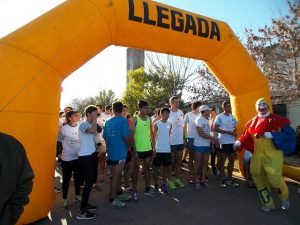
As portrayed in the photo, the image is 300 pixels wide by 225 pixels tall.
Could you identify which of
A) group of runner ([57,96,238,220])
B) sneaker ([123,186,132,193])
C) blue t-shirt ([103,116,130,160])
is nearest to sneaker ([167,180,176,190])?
group of runner ([57,96,238,220])

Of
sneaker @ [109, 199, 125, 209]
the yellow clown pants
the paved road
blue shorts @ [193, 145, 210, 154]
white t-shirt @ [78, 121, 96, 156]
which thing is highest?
white t-shirt @ [78, 121, 96, 156]

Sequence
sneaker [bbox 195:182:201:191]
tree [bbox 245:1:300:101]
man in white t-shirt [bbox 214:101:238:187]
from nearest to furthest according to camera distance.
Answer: sneaker [bbox 195:182:201:191], man in white t-shirt [bbox 214:101:238:187], tree [bbox 245:1:300:101]

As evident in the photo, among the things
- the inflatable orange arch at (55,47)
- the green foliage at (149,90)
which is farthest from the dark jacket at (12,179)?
the green foliage at (149,90)

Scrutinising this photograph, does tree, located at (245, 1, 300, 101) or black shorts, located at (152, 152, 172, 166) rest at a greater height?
tree, located at (245, 1, 300, 101)

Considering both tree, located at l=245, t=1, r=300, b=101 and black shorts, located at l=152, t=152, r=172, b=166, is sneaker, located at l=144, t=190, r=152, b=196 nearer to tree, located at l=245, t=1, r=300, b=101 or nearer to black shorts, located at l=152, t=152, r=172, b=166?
black shorts, located at l=152, t=152, r=172, b=166

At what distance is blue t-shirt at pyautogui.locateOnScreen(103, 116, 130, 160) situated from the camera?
5922 millimetres

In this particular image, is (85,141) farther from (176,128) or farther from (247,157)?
(247,157)

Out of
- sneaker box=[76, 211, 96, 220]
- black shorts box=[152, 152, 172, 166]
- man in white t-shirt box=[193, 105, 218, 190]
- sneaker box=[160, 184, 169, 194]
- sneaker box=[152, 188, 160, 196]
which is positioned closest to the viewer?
sneaker box=[76, 211, 96, 220]

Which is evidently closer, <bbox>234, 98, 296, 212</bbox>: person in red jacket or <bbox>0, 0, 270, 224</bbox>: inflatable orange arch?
<bbox>0, 0, 270, 224</bbox>: inflatable orange arch

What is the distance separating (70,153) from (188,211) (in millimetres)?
2416

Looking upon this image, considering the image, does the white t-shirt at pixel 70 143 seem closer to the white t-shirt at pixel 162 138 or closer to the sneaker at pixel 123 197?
the sneaker at pixel 123 197

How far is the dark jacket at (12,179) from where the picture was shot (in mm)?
1943

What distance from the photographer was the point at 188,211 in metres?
5.69

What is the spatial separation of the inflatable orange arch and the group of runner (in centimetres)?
66
